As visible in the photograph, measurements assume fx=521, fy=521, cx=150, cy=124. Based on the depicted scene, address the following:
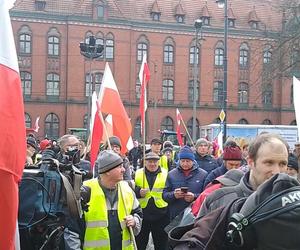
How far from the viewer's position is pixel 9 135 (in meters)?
2.71

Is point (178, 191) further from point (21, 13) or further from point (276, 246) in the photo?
point (21, 13)

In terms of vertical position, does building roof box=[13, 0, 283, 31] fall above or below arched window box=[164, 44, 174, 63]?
above

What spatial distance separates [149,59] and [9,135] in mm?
46243

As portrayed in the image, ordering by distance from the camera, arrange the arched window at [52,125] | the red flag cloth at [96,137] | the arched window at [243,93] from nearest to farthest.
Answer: the red flag cloth at [96,137], the arched window at [52,125], the arched window at [243,93]

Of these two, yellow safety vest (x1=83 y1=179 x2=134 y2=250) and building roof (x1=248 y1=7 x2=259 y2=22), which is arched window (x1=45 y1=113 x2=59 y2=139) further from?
yellow safety vest (x1=83 y1=179 x2=134 y2=250)

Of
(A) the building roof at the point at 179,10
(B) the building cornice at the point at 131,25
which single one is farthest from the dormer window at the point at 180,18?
(B) the building cornice at the point at 131,25

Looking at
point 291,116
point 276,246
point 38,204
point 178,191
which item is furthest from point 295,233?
point 291,116

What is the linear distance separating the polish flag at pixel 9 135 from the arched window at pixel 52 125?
4350cm

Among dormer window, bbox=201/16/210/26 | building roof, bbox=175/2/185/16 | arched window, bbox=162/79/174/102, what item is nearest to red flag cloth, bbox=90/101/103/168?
arched window, bbox=162/79/174/102

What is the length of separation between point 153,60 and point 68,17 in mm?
8732

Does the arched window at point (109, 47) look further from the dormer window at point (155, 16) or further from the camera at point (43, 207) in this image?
the camera at point (43, 207)

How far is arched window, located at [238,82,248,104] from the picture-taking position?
5150cm

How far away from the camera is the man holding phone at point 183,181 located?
676cm

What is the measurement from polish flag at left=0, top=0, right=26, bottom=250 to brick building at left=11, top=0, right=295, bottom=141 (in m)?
40.7
